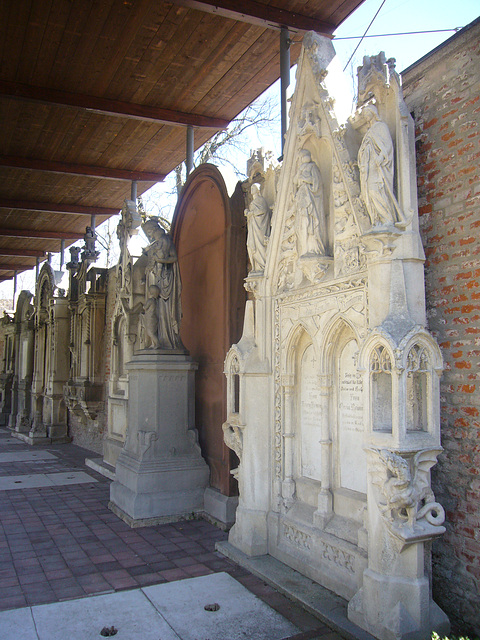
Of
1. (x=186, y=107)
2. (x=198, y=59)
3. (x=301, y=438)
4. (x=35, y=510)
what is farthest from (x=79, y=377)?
(x=301, y=438)

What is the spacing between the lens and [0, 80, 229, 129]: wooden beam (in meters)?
8.71

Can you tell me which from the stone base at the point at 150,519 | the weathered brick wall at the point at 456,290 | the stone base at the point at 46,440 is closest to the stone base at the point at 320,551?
the weathered brick wall at the point at 456,290

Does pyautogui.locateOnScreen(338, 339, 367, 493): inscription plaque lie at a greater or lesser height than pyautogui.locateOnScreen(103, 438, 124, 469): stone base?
greater

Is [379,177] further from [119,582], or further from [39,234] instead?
[39,234]

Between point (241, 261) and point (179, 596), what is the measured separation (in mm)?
3911

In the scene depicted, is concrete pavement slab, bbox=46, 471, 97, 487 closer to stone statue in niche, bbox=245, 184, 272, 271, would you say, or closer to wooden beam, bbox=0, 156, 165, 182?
stone statue in niche, bbox=245, 184, 272, 271

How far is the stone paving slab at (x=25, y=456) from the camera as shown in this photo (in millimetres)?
A: 11990

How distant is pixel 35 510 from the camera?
7.49 meters

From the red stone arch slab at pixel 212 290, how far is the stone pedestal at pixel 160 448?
0.83 feet

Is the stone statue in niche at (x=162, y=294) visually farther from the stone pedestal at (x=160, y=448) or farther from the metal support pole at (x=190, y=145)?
the metal support pole at (x=190, y=145)

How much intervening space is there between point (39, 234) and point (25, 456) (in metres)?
7.49

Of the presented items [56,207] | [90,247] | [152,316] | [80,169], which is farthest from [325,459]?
[56,207]

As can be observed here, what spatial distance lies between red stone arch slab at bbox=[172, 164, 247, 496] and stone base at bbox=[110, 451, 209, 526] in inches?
9.8

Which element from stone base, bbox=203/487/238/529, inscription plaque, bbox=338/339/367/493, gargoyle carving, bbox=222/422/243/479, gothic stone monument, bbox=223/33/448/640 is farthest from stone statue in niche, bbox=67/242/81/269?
inscription plaque, bbox=338/339/367/493
